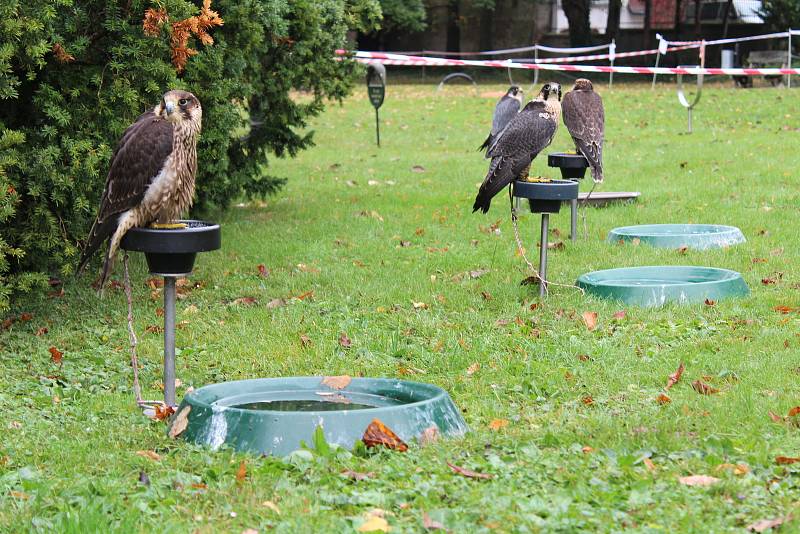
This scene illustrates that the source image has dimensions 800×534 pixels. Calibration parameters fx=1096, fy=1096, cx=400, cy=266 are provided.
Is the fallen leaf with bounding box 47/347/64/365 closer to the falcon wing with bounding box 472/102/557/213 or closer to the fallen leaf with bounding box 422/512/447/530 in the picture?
the falcon wing with bounding box 472/102/557/213

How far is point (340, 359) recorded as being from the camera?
6832 mm

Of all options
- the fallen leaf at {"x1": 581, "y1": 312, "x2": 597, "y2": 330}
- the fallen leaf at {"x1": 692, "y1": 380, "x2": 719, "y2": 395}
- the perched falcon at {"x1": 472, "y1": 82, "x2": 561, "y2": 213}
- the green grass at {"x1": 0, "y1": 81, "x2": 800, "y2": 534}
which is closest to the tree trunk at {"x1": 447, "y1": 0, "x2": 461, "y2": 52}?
the green grass at {"x1": 0, "y1": 81, "x2": 800, "y2": 534}

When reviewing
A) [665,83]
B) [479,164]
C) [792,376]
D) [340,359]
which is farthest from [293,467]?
[665,83]

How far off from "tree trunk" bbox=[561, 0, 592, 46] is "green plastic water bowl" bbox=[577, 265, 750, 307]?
103 ft

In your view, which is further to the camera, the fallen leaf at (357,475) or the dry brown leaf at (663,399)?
the dry brown leaf at (663,399)

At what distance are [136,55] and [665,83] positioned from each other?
25.8m

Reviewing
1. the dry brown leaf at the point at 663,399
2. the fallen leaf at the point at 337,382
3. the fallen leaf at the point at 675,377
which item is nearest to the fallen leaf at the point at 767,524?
the dry brown leaf at the point at 663,399

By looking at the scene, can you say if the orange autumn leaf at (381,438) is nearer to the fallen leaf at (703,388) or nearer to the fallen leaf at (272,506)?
the fallen leaf at (272,506)

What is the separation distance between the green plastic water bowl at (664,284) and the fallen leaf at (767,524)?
3.69 meters

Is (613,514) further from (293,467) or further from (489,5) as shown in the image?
(489,5)

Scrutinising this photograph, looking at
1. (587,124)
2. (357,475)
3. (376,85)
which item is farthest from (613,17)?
(357,475)

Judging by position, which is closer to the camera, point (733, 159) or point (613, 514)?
point (613, 514)

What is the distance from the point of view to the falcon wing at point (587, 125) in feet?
34.5

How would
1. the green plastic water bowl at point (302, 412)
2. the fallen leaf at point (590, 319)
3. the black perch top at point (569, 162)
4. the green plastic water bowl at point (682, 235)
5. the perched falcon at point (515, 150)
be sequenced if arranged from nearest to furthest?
1. the green plastic water bowl at point (302, 412)
2. the fallen leaf at point (590, 319)
3. the perched falcon at point (515, 150)
4. the green plastic water bowl at point (682, 235)
5. the black perch top at point (569, 162)
